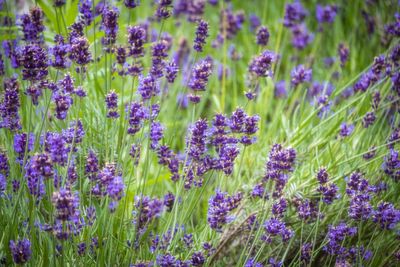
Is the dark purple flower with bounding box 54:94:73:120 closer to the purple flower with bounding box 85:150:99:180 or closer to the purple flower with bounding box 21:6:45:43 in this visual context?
the purple flower with bounding box 85:150:99:180

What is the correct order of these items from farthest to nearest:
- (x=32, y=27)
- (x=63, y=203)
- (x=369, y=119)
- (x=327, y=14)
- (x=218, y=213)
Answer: (x=327, y=14) → (x=369, y=119) → (x=32, y=27) → (x=218, y=213) → (x=63, y=203)

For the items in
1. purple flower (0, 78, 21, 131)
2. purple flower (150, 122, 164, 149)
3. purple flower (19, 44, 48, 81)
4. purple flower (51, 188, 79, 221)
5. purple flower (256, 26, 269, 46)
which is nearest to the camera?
purple flower (51, 188, 79, 221)

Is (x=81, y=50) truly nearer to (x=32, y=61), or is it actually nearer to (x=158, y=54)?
(x=32, y=61)

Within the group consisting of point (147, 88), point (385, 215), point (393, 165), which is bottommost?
point (385, 215)

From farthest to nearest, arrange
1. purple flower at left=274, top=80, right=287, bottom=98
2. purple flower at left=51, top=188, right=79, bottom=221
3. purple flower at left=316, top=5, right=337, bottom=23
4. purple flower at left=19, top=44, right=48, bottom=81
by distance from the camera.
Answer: purple flower at left=316, top=5, right=337, bottom=23, purple flower at left=274, top=80, right=287, bottom=98, purple flower at left=19, top=44, right=48, bottom=81, purple flower at left=51, top=188, right=79, bottom=221

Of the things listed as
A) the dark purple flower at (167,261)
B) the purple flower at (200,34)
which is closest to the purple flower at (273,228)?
the dark purple flower at (167,261)

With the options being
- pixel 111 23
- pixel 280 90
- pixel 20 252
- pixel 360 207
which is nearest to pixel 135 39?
pixel 111 23

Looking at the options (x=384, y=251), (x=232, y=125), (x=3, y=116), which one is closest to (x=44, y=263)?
(x=3, y=116)

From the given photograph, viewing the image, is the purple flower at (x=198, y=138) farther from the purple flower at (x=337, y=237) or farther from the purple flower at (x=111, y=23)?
the purple flower at (x=337, y=237)

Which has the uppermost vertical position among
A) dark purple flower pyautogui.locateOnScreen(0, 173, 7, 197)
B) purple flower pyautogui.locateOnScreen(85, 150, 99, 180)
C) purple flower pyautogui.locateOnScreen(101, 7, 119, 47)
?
purple flower pyautogui.locateOnScreen(101, 7, 119, 47)

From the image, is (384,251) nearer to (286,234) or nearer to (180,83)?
(286,234)

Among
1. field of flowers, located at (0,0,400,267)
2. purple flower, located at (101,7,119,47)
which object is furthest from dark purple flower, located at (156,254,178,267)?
purple flower, located at (101,7,119,47)
